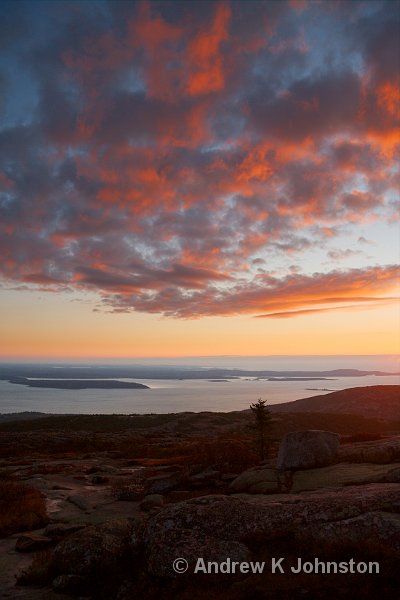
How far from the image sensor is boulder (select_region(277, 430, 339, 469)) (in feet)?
72.7

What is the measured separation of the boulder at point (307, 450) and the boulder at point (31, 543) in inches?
491

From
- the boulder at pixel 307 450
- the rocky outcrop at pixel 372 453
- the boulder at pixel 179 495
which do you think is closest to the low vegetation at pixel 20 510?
the boulder at pixel 179 495

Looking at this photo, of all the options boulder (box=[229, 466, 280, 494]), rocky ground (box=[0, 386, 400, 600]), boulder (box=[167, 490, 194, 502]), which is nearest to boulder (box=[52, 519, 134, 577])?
rocky ground (box=[0, 386, 400, 600])

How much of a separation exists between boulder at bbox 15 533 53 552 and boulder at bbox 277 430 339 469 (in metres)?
12.5

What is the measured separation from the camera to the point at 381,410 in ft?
393

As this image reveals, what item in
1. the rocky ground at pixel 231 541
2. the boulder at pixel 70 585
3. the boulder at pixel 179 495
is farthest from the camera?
the boulder at pixel 179 495

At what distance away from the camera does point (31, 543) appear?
15.5m

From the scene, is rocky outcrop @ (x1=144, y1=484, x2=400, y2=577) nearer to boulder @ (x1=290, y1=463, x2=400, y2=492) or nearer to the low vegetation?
boulder @ (x1=290, y1=463, x2=400, y2=492)

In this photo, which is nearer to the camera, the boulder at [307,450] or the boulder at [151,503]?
the boulder at [151,503]

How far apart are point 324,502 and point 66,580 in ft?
27.2

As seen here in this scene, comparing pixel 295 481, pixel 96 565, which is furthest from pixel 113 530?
pixel 295 481

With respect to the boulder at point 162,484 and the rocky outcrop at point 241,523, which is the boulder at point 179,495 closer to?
the boulder at point 162,484

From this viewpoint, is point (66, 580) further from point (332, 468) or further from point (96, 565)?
point (332, 468)

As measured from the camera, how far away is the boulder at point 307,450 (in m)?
22.2
